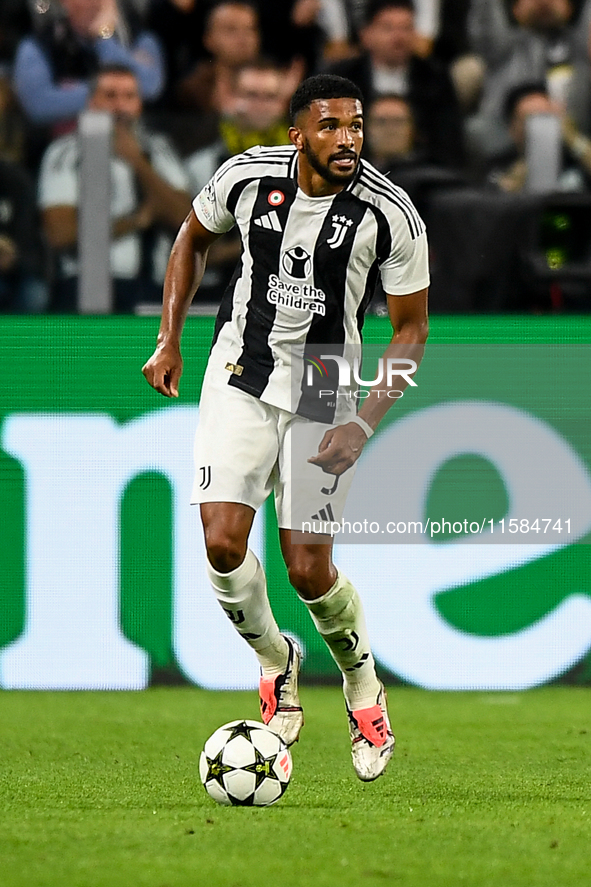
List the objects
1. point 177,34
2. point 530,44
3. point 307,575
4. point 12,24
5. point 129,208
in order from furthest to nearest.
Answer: point 530,44
point 177,34
point 12,24
point 129,208
point 307,575

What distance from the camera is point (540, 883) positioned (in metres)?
3.36

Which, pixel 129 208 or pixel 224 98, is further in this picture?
pixel 224 98

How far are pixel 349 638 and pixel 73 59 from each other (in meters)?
5.09

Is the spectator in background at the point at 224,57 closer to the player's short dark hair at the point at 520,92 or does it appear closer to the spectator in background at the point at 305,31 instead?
the spectator in background at the point at 305,31

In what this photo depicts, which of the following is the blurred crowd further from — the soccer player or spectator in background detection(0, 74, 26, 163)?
the soccer player

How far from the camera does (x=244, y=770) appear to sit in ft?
14.0

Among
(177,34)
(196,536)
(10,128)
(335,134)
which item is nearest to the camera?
(335,134)

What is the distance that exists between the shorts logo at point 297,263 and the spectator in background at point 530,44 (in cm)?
498

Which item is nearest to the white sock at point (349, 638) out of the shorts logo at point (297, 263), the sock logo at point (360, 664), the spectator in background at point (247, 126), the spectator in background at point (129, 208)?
the sock logo at point (360, 664)

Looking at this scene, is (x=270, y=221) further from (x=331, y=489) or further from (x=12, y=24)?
(x=12, y=24)

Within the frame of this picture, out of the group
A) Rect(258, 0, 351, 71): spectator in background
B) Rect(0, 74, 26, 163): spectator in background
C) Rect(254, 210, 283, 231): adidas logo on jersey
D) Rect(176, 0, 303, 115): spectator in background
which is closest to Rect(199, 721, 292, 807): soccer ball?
Rect(254, 210, 283, 231): adidas logo on jersey

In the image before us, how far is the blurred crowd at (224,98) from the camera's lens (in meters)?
7.59

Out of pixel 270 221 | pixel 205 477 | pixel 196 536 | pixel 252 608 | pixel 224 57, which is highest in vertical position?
pixel 270 221

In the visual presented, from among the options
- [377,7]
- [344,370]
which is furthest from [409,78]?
[344,370]
